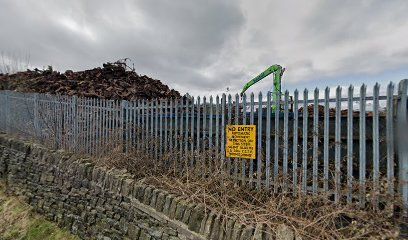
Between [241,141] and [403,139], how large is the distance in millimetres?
2297

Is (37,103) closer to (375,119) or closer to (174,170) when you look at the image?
(174,170)

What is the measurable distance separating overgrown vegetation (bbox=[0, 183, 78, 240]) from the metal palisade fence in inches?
83.4

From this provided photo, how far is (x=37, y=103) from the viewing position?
9.42 meters

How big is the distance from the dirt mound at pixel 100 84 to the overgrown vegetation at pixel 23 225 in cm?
471

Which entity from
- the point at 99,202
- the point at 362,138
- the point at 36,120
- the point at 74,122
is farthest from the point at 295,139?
the point at 36,120

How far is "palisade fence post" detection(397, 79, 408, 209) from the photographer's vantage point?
3.25m

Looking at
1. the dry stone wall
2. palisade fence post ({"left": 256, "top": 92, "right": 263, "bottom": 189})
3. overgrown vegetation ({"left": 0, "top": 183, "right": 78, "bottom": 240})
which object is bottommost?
overgrown vegetation ({"left": 0, "top": 183, "right": 78, "bottom": 240})

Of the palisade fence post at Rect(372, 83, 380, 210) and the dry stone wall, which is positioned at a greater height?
the palisade fence post at Rect(372, 83, 380, 210)

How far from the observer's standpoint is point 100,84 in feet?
39.4

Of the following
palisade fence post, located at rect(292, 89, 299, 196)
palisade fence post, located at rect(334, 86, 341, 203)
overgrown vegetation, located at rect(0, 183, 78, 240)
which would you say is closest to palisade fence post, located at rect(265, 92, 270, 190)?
palisade fence post, located at rect(292, 89, 299, 196)

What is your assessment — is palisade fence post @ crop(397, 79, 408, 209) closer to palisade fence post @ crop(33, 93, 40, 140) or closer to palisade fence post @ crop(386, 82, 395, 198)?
palisade fence post @ crop(386, 82, 395, 198)

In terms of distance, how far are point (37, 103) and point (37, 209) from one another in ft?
12.6

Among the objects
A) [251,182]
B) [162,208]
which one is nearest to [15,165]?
[162,208]

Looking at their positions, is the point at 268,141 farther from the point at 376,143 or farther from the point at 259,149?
the point at 376,143
